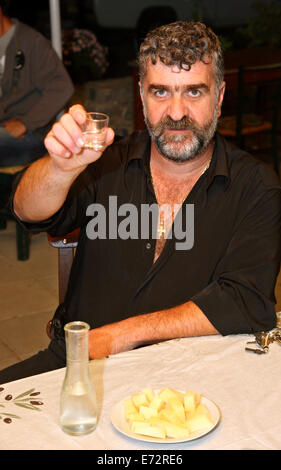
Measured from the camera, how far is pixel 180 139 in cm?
208

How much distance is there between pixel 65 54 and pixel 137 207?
486 centimetres

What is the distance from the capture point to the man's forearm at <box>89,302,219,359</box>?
1.82 m

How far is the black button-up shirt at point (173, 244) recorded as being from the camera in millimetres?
1900

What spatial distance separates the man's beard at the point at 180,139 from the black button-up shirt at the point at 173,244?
3.3 inches

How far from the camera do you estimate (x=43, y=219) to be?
2.00m

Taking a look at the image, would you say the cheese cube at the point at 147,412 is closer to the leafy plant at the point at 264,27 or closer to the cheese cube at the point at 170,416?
the cheese cube at the point at 170,416

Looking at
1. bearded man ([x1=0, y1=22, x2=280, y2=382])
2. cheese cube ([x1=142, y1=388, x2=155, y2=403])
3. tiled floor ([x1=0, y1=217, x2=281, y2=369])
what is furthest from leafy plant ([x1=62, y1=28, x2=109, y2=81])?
cheese cube ([x1=142, y1=388, x2=155, y2=403])

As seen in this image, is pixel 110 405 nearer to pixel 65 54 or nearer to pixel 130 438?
pixel 130 438

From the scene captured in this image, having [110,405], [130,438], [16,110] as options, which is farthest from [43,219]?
[16,110]

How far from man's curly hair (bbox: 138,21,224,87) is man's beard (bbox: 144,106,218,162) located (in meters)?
0.16

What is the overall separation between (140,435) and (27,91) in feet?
10.8

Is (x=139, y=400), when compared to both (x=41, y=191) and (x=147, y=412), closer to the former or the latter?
(x=147, y=412)

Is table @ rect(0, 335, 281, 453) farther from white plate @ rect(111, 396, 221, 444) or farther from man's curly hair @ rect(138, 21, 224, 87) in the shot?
man's curly hair @ rect(138, 21, 224, 87)

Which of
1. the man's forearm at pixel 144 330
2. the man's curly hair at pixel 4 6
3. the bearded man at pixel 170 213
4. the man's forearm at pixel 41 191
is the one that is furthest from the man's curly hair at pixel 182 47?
the man's curly hair at pixel 4 6
